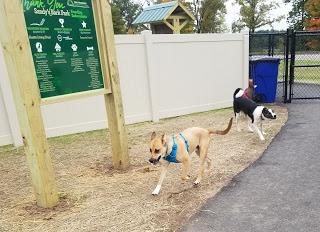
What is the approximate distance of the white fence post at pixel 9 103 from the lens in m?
7.02

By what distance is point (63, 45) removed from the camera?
440 centimetres

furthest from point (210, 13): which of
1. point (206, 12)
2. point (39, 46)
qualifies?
point (39, 46)

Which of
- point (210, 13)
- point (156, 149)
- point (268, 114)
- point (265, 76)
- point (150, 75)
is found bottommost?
point (268, 114)

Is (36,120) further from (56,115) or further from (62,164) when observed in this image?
(56,115)

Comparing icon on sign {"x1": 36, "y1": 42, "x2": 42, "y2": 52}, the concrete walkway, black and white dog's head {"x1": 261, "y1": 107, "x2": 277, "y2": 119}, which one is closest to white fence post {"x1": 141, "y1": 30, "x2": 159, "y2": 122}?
black and white dog's head {"x1": 261, "y1": 107, "x2": 277, "y2": 119}

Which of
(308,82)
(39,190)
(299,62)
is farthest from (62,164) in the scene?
(299,62)

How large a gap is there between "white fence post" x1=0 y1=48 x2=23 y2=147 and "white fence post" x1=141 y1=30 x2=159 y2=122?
3413mm

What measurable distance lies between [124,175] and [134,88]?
3.67 meters

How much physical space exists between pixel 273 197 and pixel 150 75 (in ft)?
17.0

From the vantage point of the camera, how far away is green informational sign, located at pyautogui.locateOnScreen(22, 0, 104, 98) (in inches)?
158

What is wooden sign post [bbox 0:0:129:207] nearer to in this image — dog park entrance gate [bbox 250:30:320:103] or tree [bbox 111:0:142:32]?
dog park entrance gate [bbox 250:30:320:103]

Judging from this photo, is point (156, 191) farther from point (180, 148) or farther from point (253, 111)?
point (253, 111)

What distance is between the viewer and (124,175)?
529 cm

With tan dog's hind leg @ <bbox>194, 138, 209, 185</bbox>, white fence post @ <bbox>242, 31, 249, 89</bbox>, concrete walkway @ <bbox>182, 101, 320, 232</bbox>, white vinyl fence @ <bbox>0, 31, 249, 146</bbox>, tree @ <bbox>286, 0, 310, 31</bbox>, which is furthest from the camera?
tree @ <bbox>286, 0, 310, 31</bbox>
